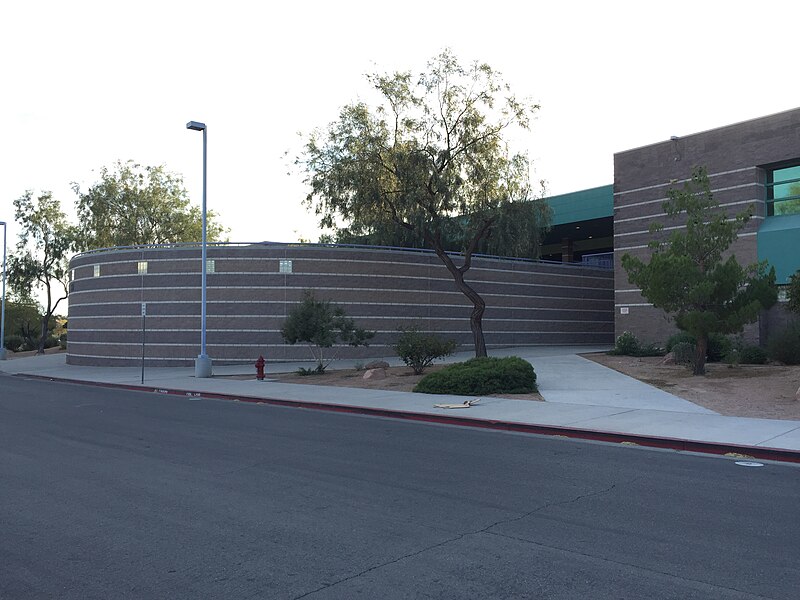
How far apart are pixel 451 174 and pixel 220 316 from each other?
12296mm

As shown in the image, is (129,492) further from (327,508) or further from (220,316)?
(220,316)

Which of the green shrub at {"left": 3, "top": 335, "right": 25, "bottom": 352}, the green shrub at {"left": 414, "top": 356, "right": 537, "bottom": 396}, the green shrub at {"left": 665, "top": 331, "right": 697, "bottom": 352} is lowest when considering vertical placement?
the green shrub at {"left": 3, "top": 335, "right": 25, "bottom": 352}

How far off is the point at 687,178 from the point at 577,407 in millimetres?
19030

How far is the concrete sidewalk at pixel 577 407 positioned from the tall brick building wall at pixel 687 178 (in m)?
8.12

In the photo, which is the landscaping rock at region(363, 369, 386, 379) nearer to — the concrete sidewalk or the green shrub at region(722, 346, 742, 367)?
the concrete sidewalk

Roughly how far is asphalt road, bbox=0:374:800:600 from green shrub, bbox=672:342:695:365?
12.4m

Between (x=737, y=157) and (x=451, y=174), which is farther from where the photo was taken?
(x=737, y=157)

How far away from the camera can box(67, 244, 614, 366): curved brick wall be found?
3094cm

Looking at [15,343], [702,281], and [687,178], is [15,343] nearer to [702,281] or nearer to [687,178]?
[687,178]

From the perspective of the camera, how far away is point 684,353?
22578 millimetres

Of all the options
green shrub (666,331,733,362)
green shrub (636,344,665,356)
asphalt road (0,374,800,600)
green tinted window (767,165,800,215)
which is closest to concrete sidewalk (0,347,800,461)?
asphalt road (0,374,800,600)

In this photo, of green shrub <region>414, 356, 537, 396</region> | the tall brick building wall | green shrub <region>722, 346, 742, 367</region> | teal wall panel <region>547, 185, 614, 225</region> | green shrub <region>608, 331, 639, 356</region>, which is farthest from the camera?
teal wall panel <region>547, 185, 614, 225</region>

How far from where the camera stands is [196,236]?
53.6 m

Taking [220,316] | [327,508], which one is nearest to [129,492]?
[327,508]
